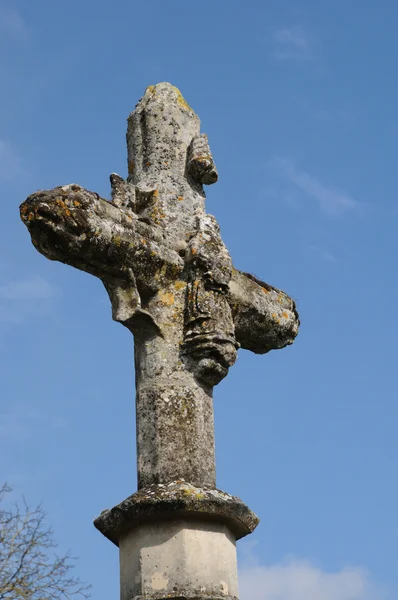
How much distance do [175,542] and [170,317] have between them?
4.66 feet

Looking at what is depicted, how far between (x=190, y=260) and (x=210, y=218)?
0.50m

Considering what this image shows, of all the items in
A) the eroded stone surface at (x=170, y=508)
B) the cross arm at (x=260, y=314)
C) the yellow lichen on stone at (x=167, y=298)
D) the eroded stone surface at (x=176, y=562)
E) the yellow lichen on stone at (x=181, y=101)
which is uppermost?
the yellow lichen on stone at (x=181, y=101)

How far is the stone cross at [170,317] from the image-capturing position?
6207 mm

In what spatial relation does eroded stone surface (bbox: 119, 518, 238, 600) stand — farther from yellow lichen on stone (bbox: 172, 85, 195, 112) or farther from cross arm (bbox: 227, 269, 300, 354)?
yellow lichen on stone (bbox: 172, 85, 195, 112)

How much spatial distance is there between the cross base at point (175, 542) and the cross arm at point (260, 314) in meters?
1.55

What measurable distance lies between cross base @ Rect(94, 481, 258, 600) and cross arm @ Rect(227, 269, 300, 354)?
1.55 metres

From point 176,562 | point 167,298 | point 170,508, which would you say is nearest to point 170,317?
point 167,298

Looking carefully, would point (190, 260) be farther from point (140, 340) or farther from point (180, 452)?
point (180, 452)

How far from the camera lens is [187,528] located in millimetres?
6223

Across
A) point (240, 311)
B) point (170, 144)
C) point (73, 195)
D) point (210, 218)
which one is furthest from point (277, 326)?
point (73, 195)

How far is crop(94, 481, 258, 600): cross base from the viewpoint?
20.0ft

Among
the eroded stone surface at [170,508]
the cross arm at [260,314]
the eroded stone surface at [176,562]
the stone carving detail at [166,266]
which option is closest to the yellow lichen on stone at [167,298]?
the stone carving detail at [166,266]

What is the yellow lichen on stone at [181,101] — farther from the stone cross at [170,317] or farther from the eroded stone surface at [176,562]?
the eroded stone surface at [176,562]

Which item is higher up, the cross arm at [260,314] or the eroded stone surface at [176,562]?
the cross arm at [260,314]
